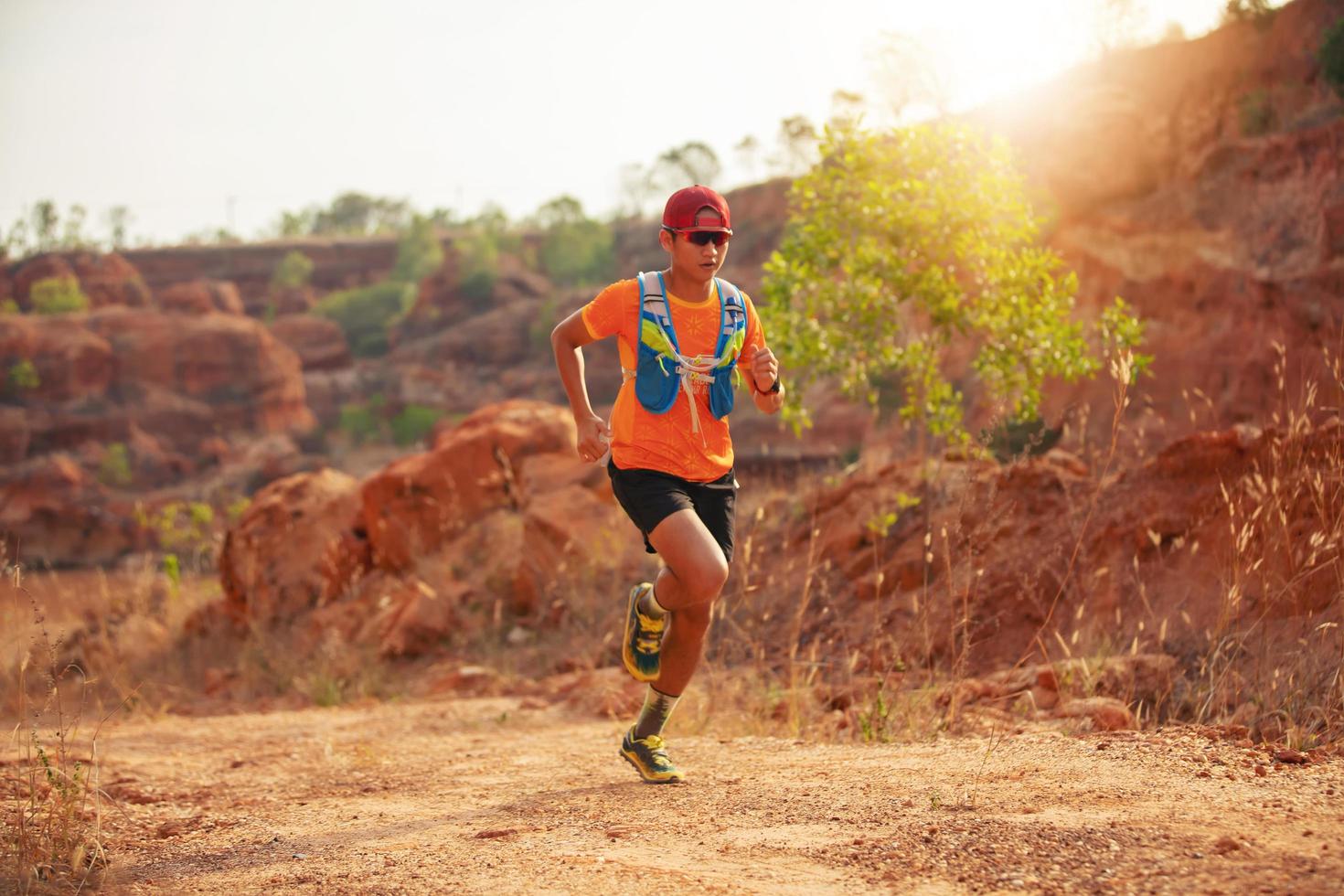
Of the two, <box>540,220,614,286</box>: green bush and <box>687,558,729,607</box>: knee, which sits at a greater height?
<box>540,220,614,286</box>: green bush

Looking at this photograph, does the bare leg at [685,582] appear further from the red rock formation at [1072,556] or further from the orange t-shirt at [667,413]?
the red rock formation at [1072,556]

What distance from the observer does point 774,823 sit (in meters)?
3.09

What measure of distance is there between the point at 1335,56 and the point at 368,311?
5543cm

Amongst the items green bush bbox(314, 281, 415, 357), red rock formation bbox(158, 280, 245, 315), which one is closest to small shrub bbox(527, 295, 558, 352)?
green bush bbox(314, 281, 415, 357)

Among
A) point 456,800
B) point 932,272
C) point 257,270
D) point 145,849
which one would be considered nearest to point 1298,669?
point 456,800

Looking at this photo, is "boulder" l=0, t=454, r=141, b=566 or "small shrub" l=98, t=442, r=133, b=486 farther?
"small shrub" l=98, t=442, r=133, b=486

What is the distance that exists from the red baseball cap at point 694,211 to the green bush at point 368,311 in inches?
2355

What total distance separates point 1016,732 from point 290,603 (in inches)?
323

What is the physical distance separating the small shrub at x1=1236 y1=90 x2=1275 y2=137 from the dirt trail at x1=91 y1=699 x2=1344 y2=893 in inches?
626

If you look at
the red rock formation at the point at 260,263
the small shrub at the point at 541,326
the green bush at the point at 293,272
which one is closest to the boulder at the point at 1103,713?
the small shrub at the point at 541,326

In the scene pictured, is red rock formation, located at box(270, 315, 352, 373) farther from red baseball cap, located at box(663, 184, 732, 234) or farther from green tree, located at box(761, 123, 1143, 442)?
red baseball cap, located at box(663, 184, 732, 234)

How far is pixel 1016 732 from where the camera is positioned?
415 centimetres

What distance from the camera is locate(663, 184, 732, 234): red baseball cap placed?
377cm

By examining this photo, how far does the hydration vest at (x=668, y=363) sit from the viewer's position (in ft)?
12.4
